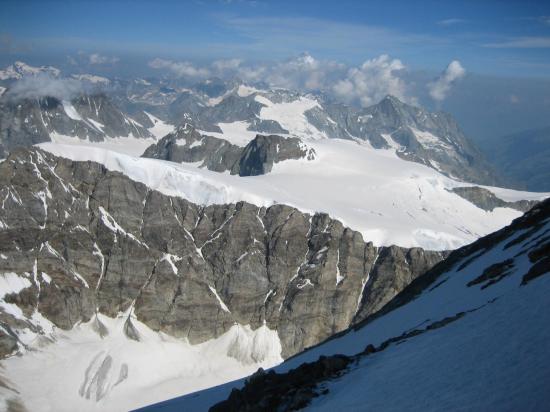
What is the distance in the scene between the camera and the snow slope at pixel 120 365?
13462 centimetres

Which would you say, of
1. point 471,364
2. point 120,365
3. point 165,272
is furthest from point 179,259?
point 471,364

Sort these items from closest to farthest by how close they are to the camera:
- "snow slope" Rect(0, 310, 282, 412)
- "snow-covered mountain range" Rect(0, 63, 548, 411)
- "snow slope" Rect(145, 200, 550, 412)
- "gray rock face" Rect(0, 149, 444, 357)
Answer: "snow slope" Rect(145, 200, 550, 412)
"snow slope" Rect(0, 310, 282, 412)
"snow-covered mountain range" Rect(0, 63, 548, 411)
"gray rock face" Rect(0, 149, 444, 357)

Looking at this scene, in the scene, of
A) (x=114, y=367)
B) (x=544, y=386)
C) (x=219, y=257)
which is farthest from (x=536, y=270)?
(x=219, y=257)

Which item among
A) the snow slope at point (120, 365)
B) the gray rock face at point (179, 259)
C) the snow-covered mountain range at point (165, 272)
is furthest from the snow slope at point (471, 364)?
the gray rock face at point (179, 259)

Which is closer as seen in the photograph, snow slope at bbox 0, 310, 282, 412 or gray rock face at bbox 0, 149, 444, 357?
snow slope at bbox 0, 310, 282, 412

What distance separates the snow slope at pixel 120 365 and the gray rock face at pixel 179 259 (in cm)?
397

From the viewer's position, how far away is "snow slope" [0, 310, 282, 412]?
13462 centimetres

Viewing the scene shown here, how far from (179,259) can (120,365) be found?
3864 centimetres

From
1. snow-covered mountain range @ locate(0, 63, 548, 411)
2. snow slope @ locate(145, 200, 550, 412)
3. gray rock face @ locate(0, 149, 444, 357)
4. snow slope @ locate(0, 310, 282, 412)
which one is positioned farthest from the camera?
gray rock face @ locate(0, 149, 444, 357)

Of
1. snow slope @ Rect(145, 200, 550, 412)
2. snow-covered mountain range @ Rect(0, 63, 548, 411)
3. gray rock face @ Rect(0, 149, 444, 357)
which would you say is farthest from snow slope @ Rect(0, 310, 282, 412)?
snow slope @ Rect(145, 200, 550, 412)

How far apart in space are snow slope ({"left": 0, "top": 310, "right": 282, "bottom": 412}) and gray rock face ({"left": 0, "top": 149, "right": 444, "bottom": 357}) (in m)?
3.97

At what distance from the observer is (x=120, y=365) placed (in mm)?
148500

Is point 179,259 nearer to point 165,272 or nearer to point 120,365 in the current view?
point 165,272

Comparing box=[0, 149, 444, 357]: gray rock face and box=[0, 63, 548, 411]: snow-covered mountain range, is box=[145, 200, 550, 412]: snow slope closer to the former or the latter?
box=[0, 63, 548, 411]: snow-covered mountain range
